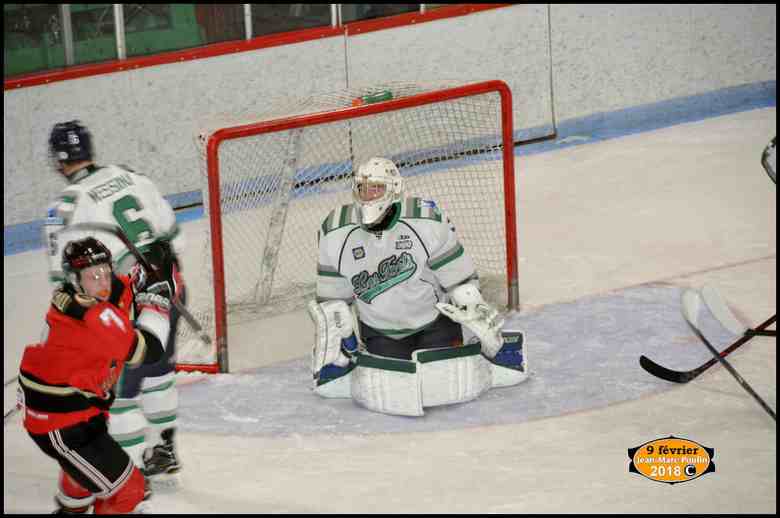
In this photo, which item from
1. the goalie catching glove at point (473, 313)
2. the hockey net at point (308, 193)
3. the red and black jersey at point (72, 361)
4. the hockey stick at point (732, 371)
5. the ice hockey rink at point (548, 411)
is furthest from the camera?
the hockey net at point (308, 193)

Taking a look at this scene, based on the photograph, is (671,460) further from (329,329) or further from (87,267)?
(87,267)

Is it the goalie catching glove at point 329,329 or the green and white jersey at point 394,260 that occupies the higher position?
the green and white jersey at point 394,260

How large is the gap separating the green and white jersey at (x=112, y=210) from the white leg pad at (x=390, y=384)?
865 millimetres

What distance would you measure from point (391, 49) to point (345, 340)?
12.0 feet

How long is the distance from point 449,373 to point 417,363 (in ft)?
0.43

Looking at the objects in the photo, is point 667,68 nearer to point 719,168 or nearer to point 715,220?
point 719,168

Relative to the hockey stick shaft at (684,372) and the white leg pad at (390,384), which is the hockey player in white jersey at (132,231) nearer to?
the white leg pad at (390,384)

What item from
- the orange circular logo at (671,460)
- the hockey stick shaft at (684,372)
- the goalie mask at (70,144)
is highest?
the goalie mask at (70,144)

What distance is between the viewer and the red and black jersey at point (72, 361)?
3543 millimetres

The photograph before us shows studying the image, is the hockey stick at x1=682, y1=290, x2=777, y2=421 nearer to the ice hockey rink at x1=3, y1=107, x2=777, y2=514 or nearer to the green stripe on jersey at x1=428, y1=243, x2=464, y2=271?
the ice hockey rink at x1=3, y1=107, x2=777, y2=514

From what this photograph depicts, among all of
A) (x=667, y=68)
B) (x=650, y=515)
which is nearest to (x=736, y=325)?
(x=650, y=515)

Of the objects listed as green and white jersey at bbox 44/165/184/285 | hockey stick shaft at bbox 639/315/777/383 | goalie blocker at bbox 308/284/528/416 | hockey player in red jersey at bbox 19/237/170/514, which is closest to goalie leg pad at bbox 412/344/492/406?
goalie blocker at bbox 308/284/528/416

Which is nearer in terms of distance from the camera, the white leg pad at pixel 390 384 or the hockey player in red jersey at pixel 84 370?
the hockey player in red jersey at pixel 84 370

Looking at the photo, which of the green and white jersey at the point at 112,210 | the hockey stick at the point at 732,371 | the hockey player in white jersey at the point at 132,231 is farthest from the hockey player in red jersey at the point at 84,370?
the hockey stick at the point at 732,371
